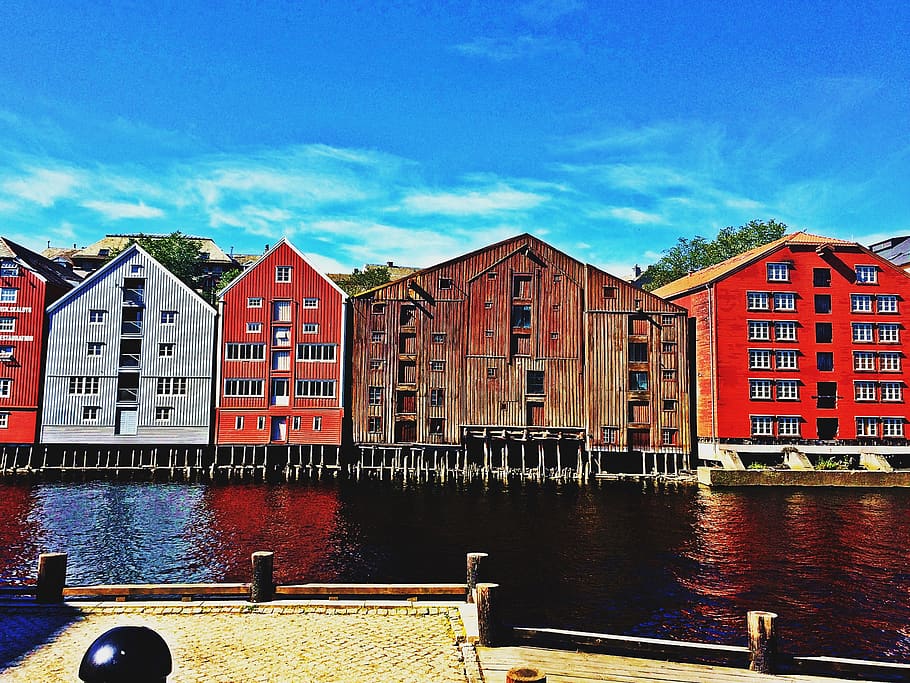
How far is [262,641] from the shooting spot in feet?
45.4

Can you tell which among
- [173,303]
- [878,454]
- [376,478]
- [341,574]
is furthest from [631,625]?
[173,303]

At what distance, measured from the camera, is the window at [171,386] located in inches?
2410

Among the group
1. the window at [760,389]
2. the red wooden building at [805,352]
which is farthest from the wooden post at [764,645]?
the window at [760,389]

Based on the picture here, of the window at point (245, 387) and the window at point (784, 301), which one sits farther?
the window at point (784, 301)

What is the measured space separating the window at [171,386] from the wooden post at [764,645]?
56714 millimetres

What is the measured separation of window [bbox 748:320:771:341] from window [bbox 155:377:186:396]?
51073 mm

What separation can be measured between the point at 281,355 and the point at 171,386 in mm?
10078

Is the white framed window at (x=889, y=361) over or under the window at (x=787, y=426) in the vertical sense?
over

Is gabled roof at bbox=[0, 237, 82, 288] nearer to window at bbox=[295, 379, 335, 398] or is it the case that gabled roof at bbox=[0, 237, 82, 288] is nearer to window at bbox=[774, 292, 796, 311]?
window at bbox=[295, 379, 335, 398]

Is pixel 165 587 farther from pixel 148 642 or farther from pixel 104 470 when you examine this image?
pixel 104 470

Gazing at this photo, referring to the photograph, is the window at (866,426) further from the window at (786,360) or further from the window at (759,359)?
the window at (759,359)

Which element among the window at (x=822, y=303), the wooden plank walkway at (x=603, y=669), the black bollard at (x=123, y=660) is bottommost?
the wooden plank walkway at (x=603, y=669)

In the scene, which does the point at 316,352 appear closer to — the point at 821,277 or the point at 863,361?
the point at 821,277

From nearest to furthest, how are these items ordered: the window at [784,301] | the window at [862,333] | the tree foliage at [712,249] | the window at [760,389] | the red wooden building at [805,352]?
1. the red wooden building at [805,352]
2. the window at [760,389]
3. the window at [862,333]
4. the window at [784,301]
5. the tree foliage at [712,249]
